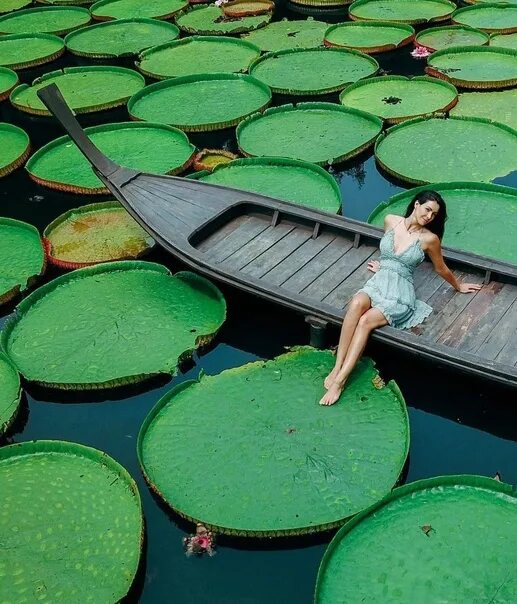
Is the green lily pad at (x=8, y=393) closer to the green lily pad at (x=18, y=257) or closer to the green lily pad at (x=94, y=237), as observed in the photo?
the green lily pad at (x=18, y=257)

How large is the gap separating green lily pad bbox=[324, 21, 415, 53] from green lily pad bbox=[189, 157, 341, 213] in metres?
2.68

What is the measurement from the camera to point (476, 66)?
6715 millimetres

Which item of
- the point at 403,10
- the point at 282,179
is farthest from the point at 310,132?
the point at 403,10

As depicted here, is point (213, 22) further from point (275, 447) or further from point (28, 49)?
point (275, 447)

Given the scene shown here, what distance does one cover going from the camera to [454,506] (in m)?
2.90

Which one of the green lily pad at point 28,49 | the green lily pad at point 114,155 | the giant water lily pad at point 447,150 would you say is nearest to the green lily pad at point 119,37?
the green lily pad at point 28,49

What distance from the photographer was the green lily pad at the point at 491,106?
234 inches

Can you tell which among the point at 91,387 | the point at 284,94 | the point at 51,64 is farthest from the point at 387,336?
the point at 51,64

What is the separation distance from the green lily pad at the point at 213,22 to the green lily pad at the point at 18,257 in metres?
4.23

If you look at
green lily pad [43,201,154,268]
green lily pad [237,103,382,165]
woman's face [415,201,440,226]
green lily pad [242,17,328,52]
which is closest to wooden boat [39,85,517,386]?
green lily pad [43,201,154,268]

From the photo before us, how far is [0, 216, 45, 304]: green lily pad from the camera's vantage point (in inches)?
177

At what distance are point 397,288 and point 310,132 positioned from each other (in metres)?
2.75

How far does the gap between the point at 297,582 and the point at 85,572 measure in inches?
35.9

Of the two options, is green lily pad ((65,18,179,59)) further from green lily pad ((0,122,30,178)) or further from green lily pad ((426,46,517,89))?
green lily pad ((426,46,517,89))
